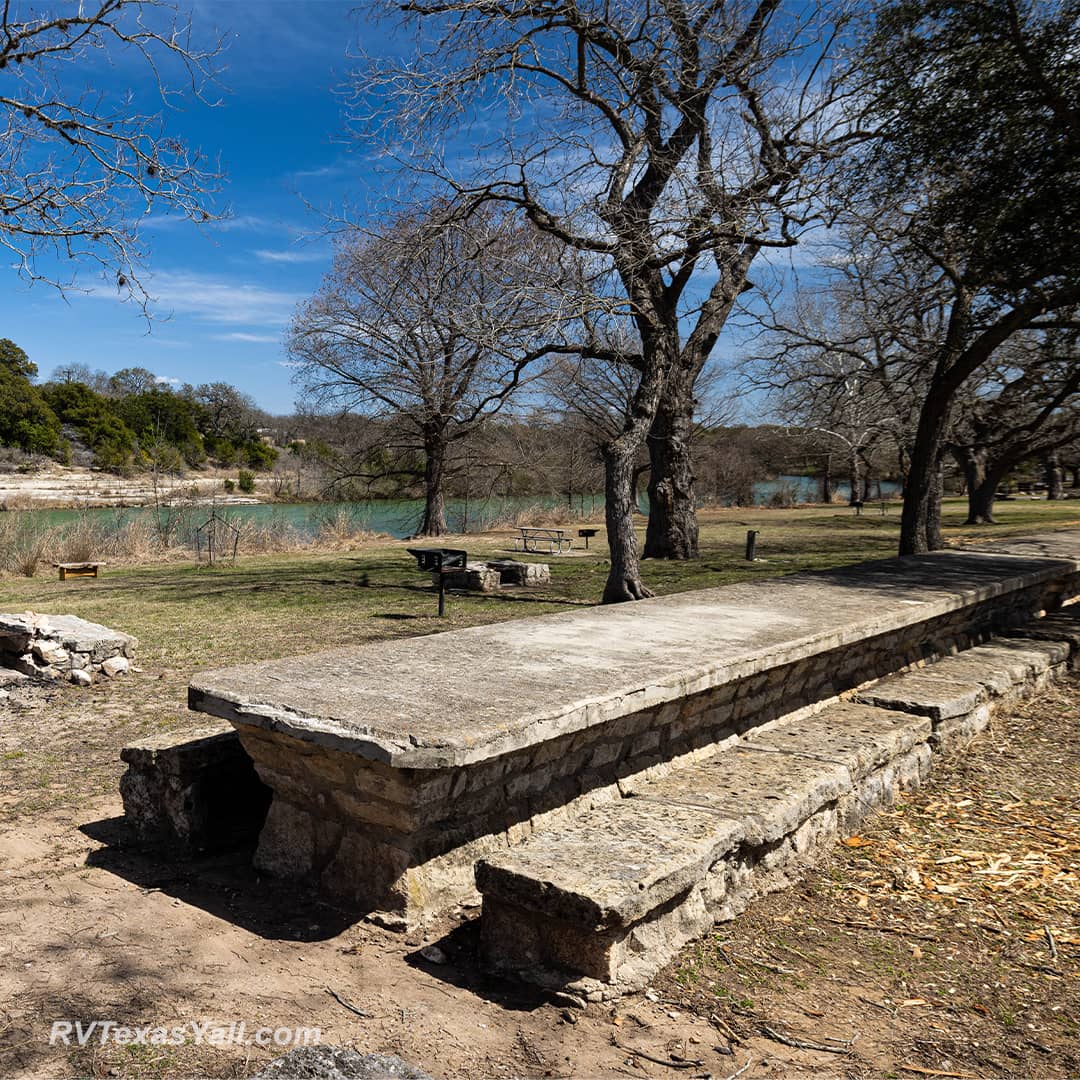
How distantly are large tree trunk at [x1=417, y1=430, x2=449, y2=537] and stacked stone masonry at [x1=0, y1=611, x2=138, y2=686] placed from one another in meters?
15.7

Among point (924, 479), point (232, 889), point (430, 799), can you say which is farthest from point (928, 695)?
point (924, 479)

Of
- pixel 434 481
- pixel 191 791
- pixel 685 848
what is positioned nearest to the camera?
pixel 685 848

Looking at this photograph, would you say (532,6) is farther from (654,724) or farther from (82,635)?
(654,724)

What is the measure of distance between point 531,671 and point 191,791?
1.48 m

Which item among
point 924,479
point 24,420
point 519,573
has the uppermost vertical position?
point 24,420

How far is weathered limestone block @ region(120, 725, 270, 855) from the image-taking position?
3.65 metres

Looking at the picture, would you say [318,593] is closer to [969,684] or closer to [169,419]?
[969,684]

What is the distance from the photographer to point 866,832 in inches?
154

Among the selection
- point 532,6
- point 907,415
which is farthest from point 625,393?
point 532,6

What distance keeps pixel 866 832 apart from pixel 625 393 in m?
23.2

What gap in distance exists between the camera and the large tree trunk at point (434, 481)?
73.6 ft

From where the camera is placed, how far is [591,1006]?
8.34ft

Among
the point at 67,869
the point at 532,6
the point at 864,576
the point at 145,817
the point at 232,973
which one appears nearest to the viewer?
the point at 232,973

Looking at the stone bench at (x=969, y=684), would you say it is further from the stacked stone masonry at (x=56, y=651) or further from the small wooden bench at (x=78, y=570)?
the small wooden bench at (x=78, y=570)
